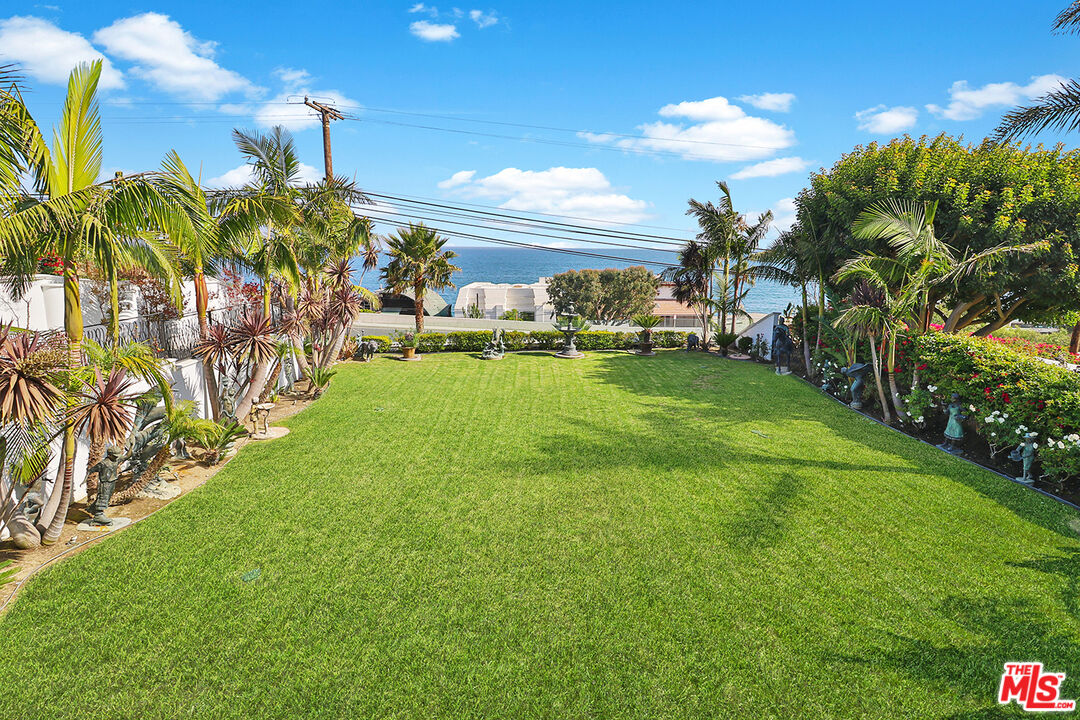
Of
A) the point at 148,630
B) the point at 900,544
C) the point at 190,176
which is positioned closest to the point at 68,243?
the point at 190,176

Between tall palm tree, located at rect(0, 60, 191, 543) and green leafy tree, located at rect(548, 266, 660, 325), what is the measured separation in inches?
1751

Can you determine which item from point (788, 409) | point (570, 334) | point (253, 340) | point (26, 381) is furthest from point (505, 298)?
point (26, 381)

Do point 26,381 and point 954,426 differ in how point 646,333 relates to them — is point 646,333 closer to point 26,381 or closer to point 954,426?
point 954,426

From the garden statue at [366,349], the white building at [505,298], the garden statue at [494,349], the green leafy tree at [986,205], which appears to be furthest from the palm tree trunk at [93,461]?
the white building at [505,298]

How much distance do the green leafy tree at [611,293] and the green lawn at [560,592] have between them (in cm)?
4108

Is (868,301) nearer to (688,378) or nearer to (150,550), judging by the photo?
(688,378)

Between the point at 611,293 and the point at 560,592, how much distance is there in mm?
46825

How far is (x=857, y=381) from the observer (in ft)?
39.6

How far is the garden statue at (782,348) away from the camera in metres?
16.5

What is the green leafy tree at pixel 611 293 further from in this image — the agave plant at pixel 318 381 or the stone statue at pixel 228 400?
the stone statue at pixel 228 400

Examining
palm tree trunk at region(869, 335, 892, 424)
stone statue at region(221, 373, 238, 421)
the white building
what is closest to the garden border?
palm tree trunk at region(869, 335, 892, 424)

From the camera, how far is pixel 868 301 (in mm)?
12328

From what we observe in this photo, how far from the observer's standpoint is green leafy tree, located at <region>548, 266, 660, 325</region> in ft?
163

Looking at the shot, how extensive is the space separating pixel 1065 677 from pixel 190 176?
33.6 ft
